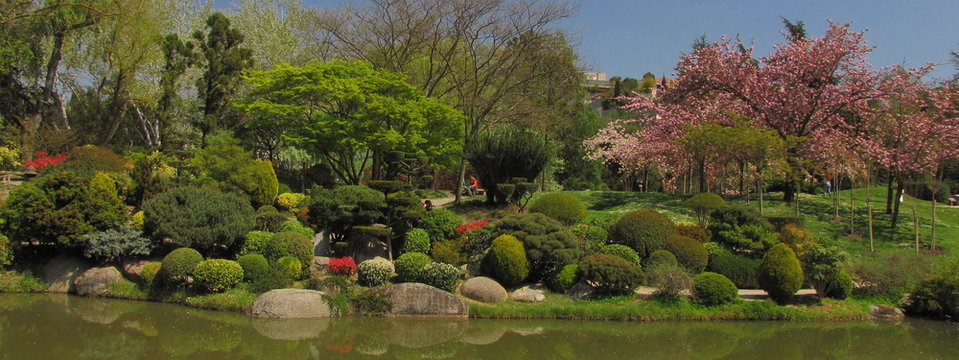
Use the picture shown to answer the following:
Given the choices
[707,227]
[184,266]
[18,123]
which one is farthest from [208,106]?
[707,227]

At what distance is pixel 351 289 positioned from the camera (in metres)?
15.1

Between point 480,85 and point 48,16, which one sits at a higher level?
point 48,16

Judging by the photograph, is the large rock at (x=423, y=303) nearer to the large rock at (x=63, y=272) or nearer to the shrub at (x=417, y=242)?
the shrub at (x=417, y=242)

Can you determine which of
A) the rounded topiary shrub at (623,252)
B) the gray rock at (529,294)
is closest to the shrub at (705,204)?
the rounded topiary shrub at (623,252)

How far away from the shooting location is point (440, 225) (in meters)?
17.6

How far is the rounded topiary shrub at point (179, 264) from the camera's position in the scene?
15.1 m

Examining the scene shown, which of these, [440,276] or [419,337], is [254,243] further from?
[419,337]

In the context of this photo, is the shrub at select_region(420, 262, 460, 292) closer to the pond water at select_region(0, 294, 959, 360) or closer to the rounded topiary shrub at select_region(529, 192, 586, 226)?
the pond water at select_region(0, 294, 959, 360)

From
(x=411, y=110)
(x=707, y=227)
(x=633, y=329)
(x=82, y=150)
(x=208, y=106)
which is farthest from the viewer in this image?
(x=208, y=106)

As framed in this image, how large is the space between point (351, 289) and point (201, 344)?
3.61 m

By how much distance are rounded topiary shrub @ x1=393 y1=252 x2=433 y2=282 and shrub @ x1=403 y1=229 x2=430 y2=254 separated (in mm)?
925

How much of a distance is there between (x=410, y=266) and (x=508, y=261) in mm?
2214

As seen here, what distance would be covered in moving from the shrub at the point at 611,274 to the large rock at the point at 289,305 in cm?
564

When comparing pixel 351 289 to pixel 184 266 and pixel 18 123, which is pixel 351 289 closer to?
pixel 184 266
